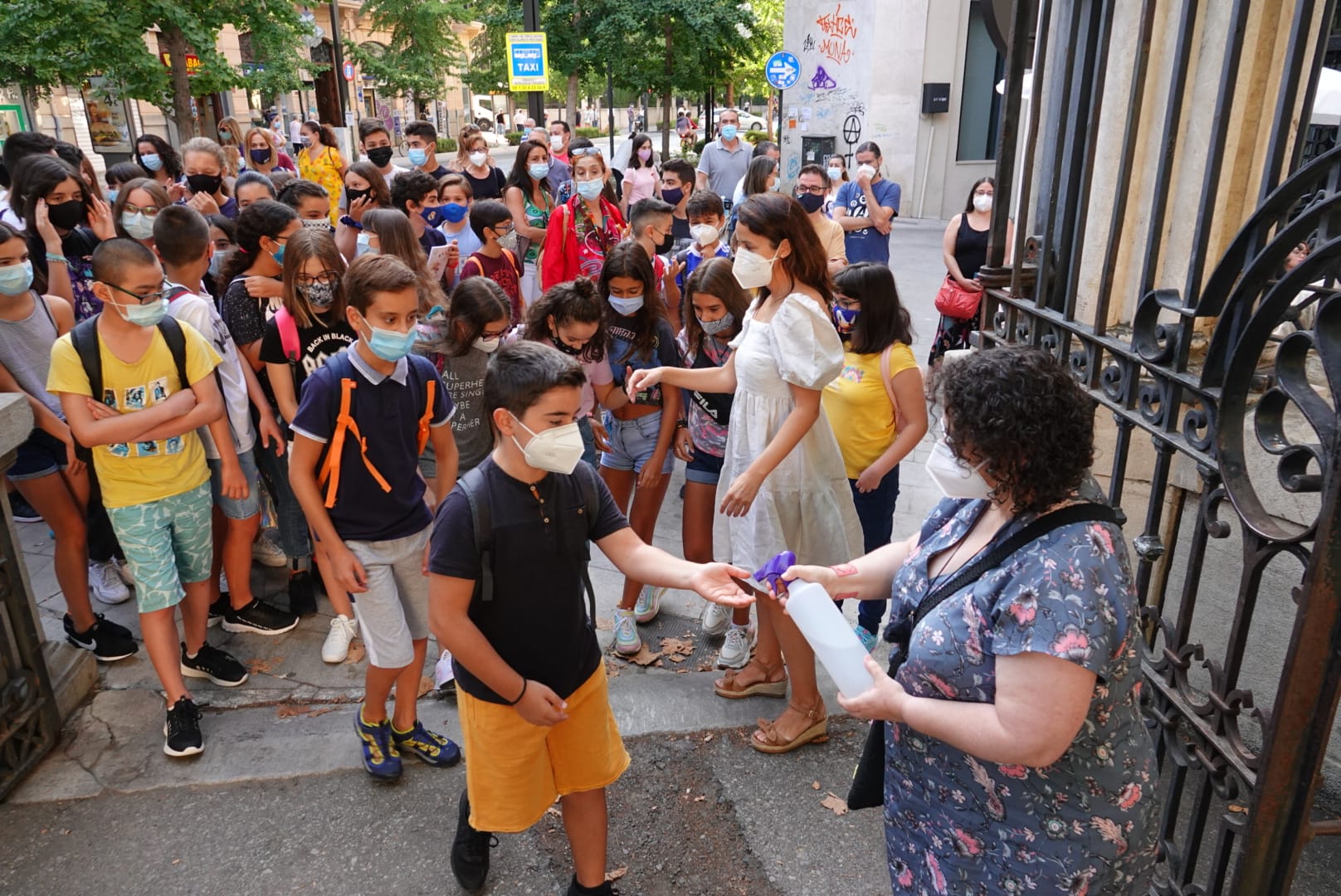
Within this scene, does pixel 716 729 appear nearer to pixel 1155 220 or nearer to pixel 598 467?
pixel 598 467

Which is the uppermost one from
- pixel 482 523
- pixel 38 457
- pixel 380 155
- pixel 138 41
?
pixel 138 41

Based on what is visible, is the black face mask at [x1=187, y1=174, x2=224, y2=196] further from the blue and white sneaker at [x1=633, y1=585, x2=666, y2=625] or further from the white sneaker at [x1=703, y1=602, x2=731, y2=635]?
the white sneaker at [x1=703, y1=602, x2=731, y2=635]

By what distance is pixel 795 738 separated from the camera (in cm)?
345

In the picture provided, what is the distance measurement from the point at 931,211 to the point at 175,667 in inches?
713

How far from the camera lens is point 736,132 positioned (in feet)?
35.5

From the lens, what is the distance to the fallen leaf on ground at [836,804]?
3170mm

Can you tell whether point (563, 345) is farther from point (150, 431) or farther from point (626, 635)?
point (150, 431)

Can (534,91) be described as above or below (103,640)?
above

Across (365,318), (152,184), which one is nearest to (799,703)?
(365,318)

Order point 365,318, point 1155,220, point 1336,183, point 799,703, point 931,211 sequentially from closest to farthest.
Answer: point 1336,183 → point 1155,220 → point 365,318 → point 799,703 → point 931,211

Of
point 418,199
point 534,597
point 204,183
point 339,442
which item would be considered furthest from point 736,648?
point 204,183

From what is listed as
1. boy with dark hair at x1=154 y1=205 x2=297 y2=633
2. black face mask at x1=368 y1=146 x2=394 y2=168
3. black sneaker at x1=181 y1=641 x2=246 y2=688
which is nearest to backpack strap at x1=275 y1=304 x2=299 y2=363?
boy with dark hair at x1=154 y1=205 x2=297 y2=633

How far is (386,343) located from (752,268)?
4.16ft

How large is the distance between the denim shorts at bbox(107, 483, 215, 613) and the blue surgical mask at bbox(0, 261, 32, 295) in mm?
958
